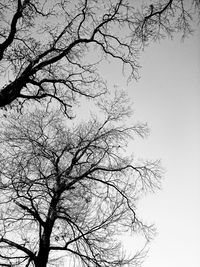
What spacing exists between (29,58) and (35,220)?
5648mm

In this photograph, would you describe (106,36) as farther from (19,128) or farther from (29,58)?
(19,128)

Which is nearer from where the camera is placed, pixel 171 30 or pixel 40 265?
pixel 171 30

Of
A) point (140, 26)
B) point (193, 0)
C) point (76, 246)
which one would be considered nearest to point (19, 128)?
point (76, 246)

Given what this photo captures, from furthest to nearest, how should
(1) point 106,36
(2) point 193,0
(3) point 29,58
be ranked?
1. (1) point 106,36
2. (3) point 29,58
3. (2) point 193,0

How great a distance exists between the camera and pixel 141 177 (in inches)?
399

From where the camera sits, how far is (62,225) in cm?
1063

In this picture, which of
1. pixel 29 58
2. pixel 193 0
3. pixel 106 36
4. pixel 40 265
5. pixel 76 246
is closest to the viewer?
pixel 193 0

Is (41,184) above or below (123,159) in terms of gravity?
below

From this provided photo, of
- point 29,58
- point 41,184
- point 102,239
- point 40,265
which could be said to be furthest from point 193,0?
point 40,265

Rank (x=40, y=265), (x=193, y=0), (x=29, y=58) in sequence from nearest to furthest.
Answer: (x=193, y=0)
(x=29, y=58)
(x=40, y=265)

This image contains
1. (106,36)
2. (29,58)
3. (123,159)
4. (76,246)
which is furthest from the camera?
(123,159)

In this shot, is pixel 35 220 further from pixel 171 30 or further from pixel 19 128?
pixel 171 30

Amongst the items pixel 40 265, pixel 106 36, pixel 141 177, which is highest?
pixel 106 36

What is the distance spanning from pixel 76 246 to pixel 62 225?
1242mm
